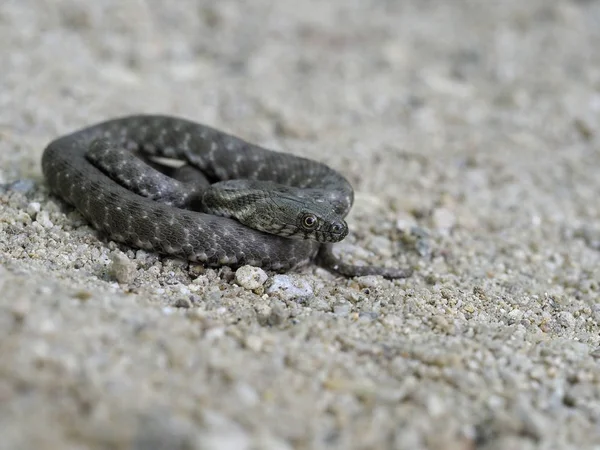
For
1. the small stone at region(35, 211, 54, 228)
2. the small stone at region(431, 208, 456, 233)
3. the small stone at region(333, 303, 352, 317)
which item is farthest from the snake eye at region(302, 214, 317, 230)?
the small stone at region(35, 211, 54, 228)

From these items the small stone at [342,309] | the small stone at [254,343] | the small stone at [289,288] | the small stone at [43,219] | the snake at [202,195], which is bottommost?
the small stone at [43,219]

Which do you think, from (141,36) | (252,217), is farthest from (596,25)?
(252,217)

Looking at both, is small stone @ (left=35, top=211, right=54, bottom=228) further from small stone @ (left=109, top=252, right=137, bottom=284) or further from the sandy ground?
small stone @ (left=109, top=252, right=137, bottom=284)

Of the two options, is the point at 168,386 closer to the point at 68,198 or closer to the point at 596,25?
the point at 68,198

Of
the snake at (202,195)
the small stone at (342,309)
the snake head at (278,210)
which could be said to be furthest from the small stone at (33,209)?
the small stone at (342,309)

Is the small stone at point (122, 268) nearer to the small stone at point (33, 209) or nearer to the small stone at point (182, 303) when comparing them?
the small stone at point (182, 303)

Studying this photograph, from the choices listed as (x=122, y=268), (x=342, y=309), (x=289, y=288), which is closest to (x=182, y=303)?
(x=122, y=268)
